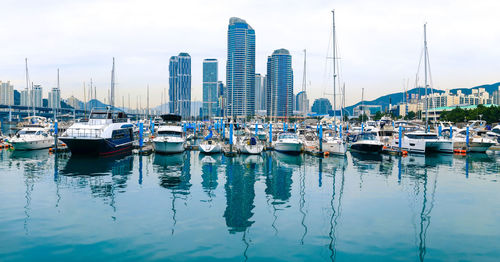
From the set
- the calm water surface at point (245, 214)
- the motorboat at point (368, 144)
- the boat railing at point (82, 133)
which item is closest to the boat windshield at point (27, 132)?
the boat railing at point (82, 133)

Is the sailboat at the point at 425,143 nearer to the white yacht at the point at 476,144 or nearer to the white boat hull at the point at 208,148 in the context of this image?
the white yacht at the point at 476,144

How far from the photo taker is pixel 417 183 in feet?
82.5

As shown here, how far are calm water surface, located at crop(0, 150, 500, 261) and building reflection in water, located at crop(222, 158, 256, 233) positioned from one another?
0.23 ft

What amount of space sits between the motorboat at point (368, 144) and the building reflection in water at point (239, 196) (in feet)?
57.0

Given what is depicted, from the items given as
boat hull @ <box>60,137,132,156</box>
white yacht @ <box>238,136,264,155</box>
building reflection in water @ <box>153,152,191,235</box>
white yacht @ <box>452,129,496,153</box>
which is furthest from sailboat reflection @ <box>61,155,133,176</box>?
white yacht @ <box>452,129,496,153</box>

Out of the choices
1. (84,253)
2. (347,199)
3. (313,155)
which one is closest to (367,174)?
(347,199)

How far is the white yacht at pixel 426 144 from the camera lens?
43862 mm

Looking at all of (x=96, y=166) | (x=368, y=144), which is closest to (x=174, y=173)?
(x=96, y=166)

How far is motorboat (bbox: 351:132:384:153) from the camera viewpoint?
1671 inches

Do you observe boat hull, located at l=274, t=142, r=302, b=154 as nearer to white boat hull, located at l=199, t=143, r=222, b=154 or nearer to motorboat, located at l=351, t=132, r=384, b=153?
motorboat, located at l=351, t=132, r=384, b=153

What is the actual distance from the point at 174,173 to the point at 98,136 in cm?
1279

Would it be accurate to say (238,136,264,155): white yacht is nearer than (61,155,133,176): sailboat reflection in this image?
No

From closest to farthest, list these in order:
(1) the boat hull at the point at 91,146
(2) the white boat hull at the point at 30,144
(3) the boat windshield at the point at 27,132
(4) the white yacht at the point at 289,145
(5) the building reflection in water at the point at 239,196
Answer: (5) the building reflection in water at the point at 239,196, (1) the boat hull at the point at 91,146, (2) the white boat hull at the point at 30,144, (4) the white yacht at the point at 289,145, (3) the boat windshield at the point at 27,132

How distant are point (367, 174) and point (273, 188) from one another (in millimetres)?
10543
